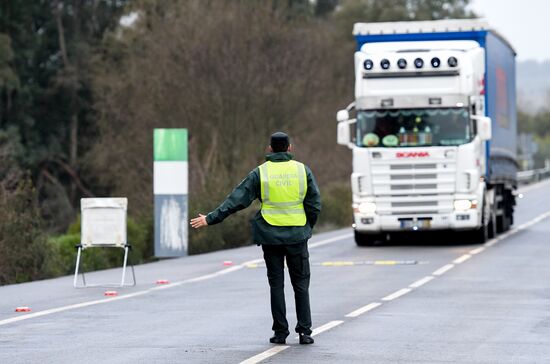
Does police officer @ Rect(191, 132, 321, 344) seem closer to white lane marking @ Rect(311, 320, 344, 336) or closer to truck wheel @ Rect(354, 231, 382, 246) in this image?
white lane marking @ Rect(311, 320, 344, 336)

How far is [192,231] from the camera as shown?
30.6m

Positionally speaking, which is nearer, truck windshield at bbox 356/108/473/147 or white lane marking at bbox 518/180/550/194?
truck windshield at bbox 356/108/473/147

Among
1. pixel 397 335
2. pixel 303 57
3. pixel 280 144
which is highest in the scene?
pixel 303 57

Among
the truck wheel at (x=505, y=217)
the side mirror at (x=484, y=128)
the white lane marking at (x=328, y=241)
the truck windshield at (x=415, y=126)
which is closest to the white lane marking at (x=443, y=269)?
the side mirror at (x=484, y=128)

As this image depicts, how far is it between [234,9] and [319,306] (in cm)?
3187

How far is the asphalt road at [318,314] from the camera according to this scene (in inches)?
473

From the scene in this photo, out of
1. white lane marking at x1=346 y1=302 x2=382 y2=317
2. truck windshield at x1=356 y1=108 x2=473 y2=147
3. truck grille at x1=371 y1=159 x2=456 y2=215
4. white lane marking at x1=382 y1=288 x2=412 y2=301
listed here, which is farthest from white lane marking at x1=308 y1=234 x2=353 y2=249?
white lane marking at x1=346 y1=302 x2=382 y2=317

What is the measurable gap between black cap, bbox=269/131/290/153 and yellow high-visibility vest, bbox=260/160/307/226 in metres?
0.12

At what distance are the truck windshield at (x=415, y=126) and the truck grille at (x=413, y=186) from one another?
1.28 feet

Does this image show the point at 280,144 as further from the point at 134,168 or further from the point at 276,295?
the point at 134,168

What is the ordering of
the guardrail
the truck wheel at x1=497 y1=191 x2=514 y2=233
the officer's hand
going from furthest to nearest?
the guardrail < the truck wheel at x1=497 y1=191 x2=514 y2=233 < the officer's hand

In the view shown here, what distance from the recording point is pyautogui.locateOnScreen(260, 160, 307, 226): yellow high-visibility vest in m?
12.6

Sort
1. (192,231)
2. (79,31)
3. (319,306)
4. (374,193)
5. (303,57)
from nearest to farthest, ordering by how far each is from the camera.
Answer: (319,306), (374,193), (192,231), (303,57), (79,31)

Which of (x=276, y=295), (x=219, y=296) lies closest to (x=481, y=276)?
(x=219, y=296)
